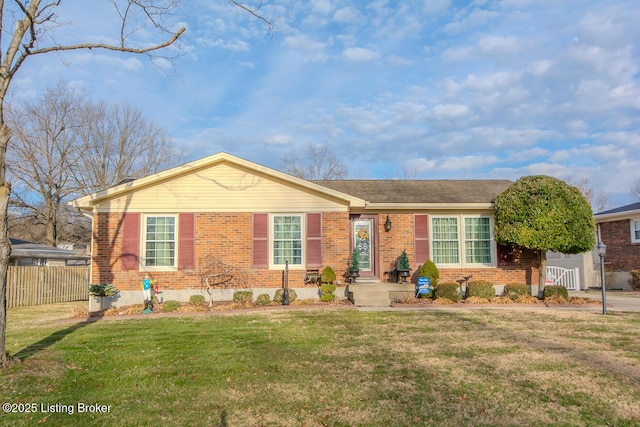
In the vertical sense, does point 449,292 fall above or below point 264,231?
below

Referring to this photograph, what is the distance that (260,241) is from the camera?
13555 millimetres

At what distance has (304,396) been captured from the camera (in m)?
5.03

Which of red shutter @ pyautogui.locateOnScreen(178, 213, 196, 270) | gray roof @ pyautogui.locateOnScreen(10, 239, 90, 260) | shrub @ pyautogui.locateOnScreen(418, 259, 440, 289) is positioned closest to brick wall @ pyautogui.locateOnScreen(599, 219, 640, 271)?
shrub @ pyautogui.locateOnScreen(418, 259, 440, 289)

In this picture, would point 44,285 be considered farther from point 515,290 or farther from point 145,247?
point 515,290

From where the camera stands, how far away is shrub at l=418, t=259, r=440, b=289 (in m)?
13.7

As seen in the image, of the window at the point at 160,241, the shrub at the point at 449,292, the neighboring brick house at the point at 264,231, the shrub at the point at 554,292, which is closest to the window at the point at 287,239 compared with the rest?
the neighboring brick house at the point at 264,231

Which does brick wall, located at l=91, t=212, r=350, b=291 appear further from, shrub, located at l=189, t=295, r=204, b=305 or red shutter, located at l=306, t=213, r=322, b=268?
shrub, located at l=189, t=295, r=204, b=305

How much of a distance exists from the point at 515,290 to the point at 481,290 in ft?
3.93

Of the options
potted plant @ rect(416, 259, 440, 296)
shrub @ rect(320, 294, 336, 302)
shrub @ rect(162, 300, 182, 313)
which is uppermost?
potted plant @ rect(416, 259, 440, 296)

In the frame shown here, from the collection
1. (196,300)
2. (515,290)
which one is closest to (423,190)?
(515,290)

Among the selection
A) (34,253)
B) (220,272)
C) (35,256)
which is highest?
(34,253)

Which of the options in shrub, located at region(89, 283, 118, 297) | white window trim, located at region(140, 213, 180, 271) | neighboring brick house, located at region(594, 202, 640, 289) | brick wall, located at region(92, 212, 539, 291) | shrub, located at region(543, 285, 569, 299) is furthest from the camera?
neighboring brick house, located at region(594, 202, 640, 289)

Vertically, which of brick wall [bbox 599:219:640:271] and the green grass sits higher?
brick wall [bbox 599:219:640:271]

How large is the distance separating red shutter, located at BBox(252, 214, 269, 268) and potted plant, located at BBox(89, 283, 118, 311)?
4190mm
